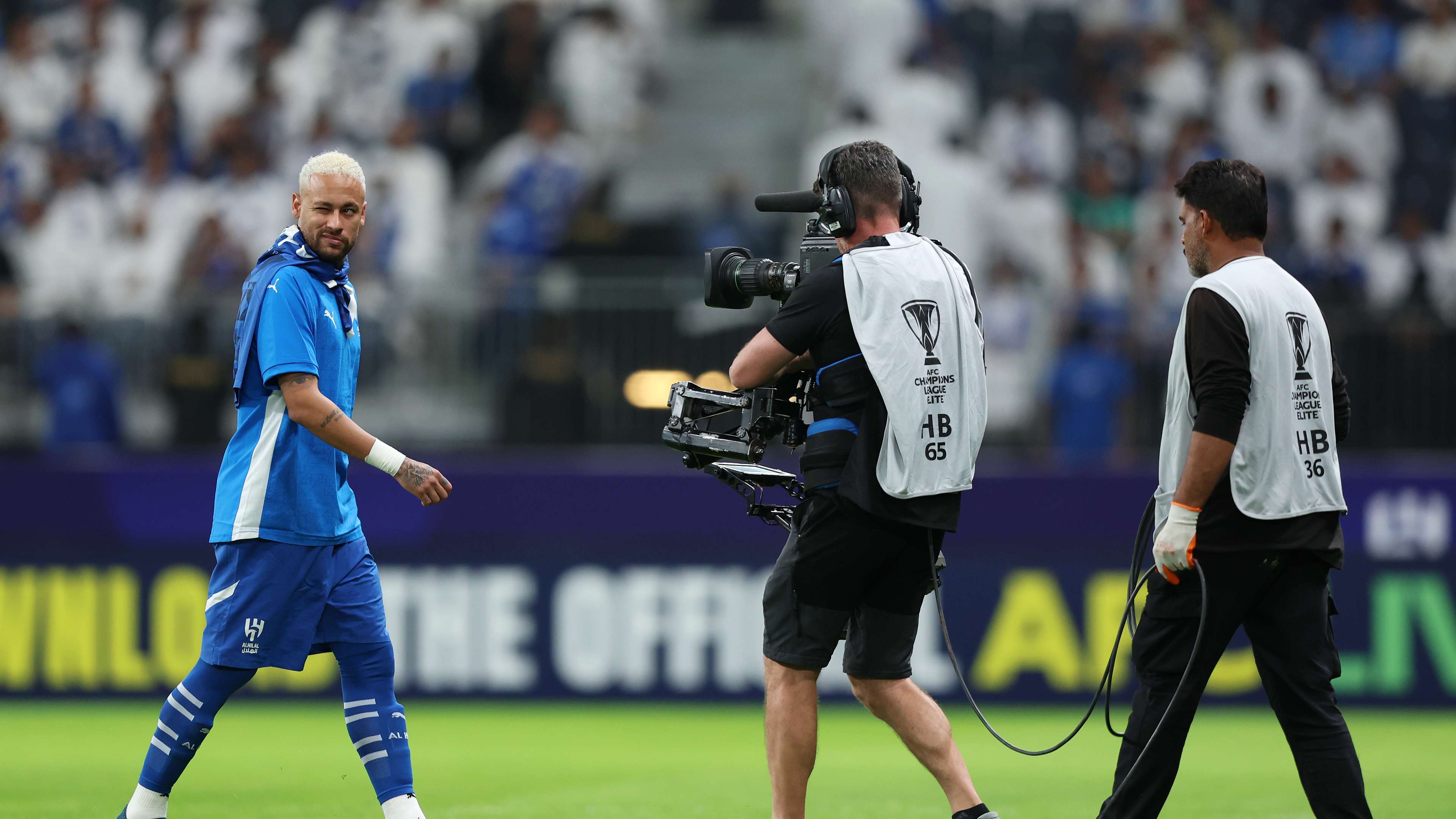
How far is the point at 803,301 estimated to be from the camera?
5.77 meters

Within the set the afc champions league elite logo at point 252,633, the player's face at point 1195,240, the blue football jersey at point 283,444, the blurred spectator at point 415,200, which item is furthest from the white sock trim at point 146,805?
the blurred spectator at point 415,200

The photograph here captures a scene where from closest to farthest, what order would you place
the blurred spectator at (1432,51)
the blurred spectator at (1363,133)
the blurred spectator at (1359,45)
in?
the blurred spectator at (1363,133), the blurred spectator at (1432,51), the blurred spectator at (1359,45)

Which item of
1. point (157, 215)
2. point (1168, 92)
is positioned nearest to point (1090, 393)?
point (1168, 92)

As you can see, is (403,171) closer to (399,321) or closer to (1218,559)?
(399,321)

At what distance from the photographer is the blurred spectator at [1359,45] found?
15734 millimetres

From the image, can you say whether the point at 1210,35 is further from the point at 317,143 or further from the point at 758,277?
the point at 758,277

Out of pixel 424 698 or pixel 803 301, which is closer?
pixel 803 301

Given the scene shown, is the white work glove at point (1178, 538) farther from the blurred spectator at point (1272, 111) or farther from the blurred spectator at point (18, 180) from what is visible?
the blurred spectator at point (18, 180)

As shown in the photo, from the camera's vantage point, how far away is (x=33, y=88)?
52.7 ft

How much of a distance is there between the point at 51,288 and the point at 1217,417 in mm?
10881

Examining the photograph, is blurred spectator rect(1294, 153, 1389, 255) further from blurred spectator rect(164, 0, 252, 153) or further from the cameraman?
blurred spectator rect(164, 0, 252, 153)

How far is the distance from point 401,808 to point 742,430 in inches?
69.1

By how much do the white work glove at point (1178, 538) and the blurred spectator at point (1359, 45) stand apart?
444 inches

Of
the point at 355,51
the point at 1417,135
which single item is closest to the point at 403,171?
the point at 355,51
